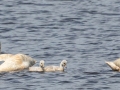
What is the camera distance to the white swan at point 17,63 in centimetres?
3041

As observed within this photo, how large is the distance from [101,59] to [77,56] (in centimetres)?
95

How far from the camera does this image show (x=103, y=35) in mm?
36719

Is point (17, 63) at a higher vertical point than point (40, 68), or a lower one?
higher

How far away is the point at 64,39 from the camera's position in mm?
35531

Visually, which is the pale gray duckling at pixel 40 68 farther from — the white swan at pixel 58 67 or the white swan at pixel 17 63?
the white swan at pixel 17 63

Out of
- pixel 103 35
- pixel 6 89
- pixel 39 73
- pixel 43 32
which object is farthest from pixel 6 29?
pixel 6 89

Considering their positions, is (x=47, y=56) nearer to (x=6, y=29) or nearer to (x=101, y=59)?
(x=101, y=59)

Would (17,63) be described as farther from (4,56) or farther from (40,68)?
(40,68)

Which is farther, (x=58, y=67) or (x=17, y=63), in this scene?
(x=17, y=63)

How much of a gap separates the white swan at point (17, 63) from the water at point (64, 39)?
1.78 feet

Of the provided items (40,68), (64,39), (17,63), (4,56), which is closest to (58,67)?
(40,68)

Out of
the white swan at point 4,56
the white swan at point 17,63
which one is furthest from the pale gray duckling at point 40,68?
the white swan at point 4,56

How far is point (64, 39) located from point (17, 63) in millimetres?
5201

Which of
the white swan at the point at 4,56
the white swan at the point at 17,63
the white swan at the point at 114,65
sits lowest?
the white swan at the point at 114,65
